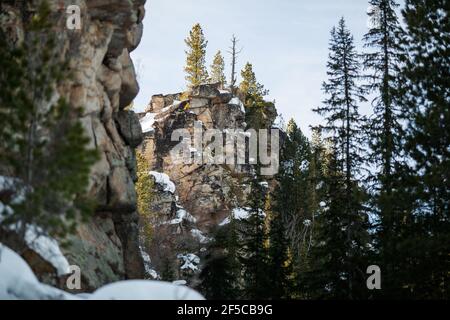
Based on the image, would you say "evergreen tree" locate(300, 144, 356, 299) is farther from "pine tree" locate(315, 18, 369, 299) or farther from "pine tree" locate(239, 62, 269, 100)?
"pine tree" locate(239, 62, 269, 100)

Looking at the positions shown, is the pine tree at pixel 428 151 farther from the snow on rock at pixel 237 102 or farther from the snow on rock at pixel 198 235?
the snow on rock at pixel 237 102

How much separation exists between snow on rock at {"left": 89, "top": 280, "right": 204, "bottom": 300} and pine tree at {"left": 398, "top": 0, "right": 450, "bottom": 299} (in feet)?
27.6

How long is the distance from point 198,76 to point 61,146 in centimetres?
5722

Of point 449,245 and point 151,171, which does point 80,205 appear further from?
point 151,171

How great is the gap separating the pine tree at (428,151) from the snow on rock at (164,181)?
119ft

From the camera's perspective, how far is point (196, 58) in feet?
221

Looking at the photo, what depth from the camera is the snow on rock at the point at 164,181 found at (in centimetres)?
5262

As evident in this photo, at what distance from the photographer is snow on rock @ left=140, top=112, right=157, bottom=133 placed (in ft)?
192

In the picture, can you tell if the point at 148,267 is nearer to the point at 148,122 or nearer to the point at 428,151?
the point at 148,122

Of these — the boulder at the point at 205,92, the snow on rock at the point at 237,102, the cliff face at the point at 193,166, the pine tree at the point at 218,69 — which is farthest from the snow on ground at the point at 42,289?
the pine tree at the point at 218,69

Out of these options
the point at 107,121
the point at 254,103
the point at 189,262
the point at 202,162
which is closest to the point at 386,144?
the point at 107,121

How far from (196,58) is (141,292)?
59.2 m

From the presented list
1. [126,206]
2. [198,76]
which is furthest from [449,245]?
[198,76]

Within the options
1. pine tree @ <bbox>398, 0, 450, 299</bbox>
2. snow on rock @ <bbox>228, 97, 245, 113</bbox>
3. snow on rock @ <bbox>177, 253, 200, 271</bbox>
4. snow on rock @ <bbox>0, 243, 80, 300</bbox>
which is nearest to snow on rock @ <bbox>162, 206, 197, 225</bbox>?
snow on rock @ <bbox>177, 253, 200, 271</bbox>
